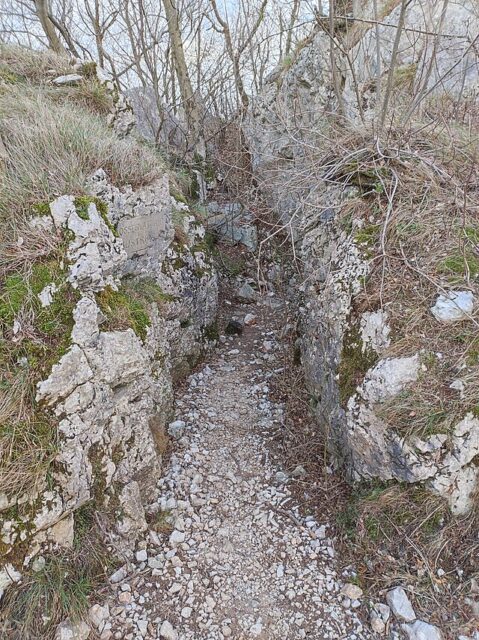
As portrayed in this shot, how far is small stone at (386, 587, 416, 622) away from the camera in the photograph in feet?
7.39

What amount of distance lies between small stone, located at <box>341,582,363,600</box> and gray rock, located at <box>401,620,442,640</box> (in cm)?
30

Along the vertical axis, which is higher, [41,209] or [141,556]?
[41,209]

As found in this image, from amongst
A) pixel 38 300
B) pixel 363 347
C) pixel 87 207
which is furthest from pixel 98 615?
pixel 87 207

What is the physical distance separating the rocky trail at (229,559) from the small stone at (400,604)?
0.66ft

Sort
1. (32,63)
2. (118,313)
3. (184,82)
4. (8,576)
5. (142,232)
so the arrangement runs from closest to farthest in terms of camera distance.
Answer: (8,576) → (118,313) → (142,232) → (32,63) → (184,82)

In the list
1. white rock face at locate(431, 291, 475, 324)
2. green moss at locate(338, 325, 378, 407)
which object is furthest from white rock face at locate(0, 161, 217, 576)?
white rock face at locate(431, 291, 475, 324)

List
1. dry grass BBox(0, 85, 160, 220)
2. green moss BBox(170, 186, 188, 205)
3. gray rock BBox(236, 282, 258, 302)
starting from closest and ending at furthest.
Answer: dry grass BBox(0, 85, 160, 220), green moss BBox(170, 186, 188, 205), gray rock BBox(236, 282, 258, 302)

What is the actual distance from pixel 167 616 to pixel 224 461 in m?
1.25

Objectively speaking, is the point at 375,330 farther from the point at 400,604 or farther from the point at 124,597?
the point at 124,597

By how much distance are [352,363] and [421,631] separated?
1598 mm

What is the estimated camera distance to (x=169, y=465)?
342 cm

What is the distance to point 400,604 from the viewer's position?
230 centimetres

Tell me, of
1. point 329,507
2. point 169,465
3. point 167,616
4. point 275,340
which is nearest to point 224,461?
point 169,465

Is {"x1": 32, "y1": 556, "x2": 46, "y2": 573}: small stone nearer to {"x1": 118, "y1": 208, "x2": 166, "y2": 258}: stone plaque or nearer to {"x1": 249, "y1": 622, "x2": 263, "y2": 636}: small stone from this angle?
{"x1": 249, "y1": 622, "x2": 263, "y2": 636}: small stone
